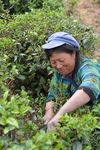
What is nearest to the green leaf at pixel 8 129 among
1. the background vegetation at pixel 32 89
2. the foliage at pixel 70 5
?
the background vegetation at pixel 32 89

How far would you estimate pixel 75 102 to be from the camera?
2439 millimetres

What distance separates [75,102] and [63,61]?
0.44 metres

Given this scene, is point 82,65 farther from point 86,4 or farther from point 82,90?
point 86,4

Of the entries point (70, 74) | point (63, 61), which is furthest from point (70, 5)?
point (63, 61)

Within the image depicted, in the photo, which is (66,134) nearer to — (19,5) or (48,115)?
(48,115)

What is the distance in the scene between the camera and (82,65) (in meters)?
2.80

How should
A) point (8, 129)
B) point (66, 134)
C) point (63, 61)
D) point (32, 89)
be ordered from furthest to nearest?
1. point (32, 89)
2. point (63, 61)
3. point (66, 134)
4. point (8, 129)

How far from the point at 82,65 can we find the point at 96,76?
22 centimetres

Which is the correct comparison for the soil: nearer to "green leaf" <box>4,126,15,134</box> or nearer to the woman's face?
the woman's face

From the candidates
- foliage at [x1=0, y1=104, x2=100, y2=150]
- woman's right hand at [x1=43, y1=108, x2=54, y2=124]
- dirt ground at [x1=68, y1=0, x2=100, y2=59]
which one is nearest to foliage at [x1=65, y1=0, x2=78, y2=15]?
dirt ground at [x1=68, y1=0, x2=100, y2=59]

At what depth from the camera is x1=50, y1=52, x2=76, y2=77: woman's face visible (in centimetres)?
267

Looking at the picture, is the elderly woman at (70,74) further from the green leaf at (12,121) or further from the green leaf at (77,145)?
the green leaf at (12,121)

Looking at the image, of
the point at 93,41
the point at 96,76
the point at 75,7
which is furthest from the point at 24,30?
the point at 75,7

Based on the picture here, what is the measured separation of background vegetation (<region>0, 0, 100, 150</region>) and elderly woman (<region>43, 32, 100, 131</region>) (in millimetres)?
99
